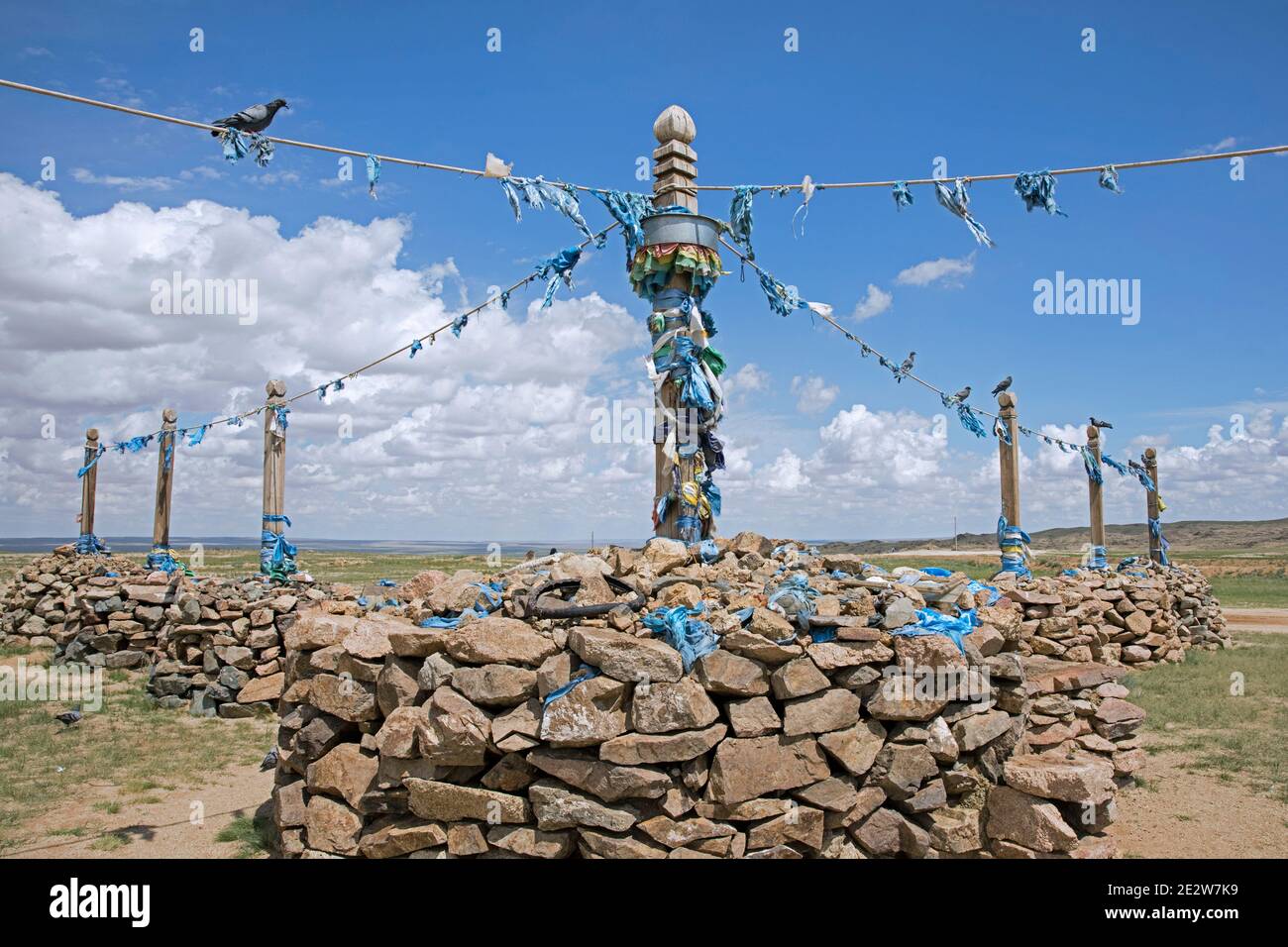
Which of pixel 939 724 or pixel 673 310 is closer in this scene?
pixel 939 724

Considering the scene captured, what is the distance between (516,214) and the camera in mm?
6609

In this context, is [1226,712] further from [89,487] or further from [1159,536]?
[89,487]

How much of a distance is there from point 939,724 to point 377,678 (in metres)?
3.42

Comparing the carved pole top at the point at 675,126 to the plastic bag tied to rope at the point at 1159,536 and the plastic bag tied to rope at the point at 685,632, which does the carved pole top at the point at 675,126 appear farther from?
the plastic bag tied to rope at the point at 1159,536

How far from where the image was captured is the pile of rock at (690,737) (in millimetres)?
4312

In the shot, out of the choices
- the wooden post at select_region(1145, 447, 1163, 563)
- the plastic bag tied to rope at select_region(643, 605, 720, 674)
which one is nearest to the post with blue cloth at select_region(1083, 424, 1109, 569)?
the wooden post at select_region(1145, 447, 1163, 563)

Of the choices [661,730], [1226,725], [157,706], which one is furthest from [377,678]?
[1226,725]

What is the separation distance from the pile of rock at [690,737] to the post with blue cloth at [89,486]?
46.6 ft

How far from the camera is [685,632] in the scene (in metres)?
4.57

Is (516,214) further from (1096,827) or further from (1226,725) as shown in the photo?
(1226,725)

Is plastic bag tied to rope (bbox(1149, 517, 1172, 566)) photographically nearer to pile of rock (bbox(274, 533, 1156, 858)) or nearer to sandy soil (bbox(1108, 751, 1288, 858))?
sandy soil (bbox(1108, 751, 1288, 858))

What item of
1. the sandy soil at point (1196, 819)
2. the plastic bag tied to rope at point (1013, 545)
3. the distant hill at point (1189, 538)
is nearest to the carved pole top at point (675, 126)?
the sandy soil at point (1196, 819)

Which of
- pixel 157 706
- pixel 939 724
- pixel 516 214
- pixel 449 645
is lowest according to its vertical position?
pixel 157 706

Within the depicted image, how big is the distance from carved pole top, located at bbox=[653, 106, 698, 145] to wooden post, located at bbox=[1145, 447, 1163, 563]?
51.2 ft
